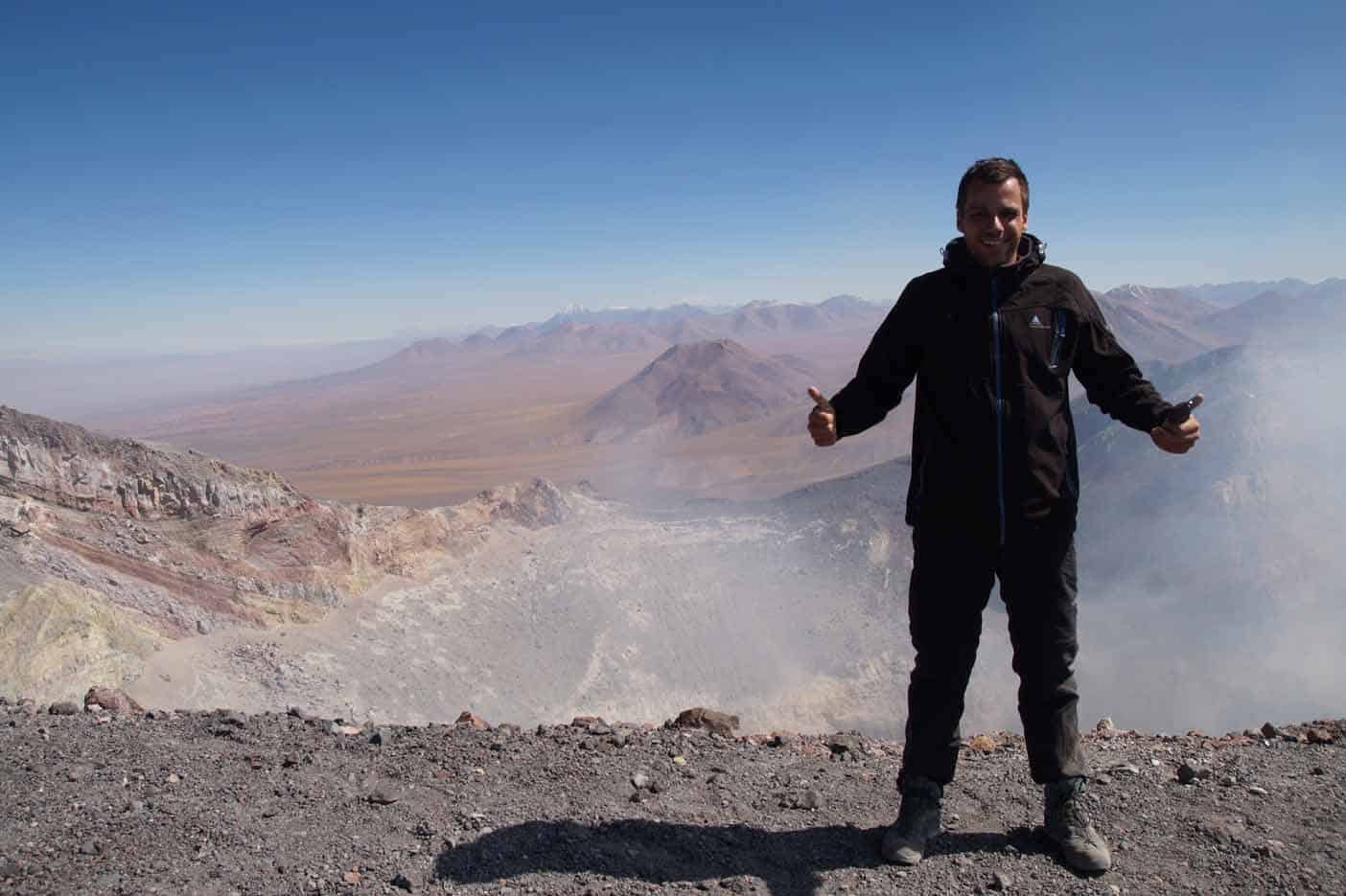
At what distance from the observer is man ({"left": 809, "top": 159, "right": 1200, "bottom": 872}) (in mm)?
2535

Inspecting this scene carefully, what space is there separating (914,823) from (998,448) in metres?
1.35

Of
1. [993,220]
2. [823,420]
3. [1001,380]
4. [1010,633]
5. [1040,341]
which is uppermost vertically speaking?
[993,220]

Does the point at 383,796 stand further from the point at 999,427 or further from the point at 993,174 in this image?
the point at 993,174

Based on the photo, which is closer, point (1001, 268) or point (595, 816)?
point (1001, 268)

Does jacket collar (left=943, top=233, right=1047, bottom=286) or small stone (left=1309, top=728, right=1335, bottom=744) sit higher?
jacket collar (left=943, top=233, right=1047, bottom=286)

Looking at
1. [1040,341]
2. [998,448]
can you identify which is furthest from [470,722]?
[1040,341]

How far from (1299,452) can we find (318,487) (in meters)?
74.4

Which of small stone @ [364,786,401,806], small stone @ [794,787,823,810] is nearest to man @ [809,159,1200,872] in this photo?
small stone @ [794,787,823,810]

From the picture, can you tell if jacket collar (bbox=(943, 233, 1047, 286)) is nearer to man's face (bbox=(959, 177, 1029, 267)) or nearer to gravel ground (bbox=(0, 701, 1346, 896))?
man's face (bbox=(959, 177, 1029, 267))

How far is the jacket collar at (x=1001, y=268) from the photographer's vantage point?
2588 mm

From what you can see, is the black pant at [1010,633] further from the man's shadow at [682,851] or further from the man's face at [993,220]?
the man's face at [993,220]

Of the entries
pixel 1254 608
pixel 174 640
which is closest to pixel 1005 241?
pixel 174 640

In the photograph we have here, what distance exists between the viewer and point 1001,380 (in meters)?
2.53

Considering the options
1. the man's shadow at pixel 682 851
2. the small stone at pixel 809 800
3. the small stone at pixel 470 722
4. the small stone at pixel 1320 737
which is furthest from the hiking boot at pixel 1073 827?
the small stone at pixel 470 722
